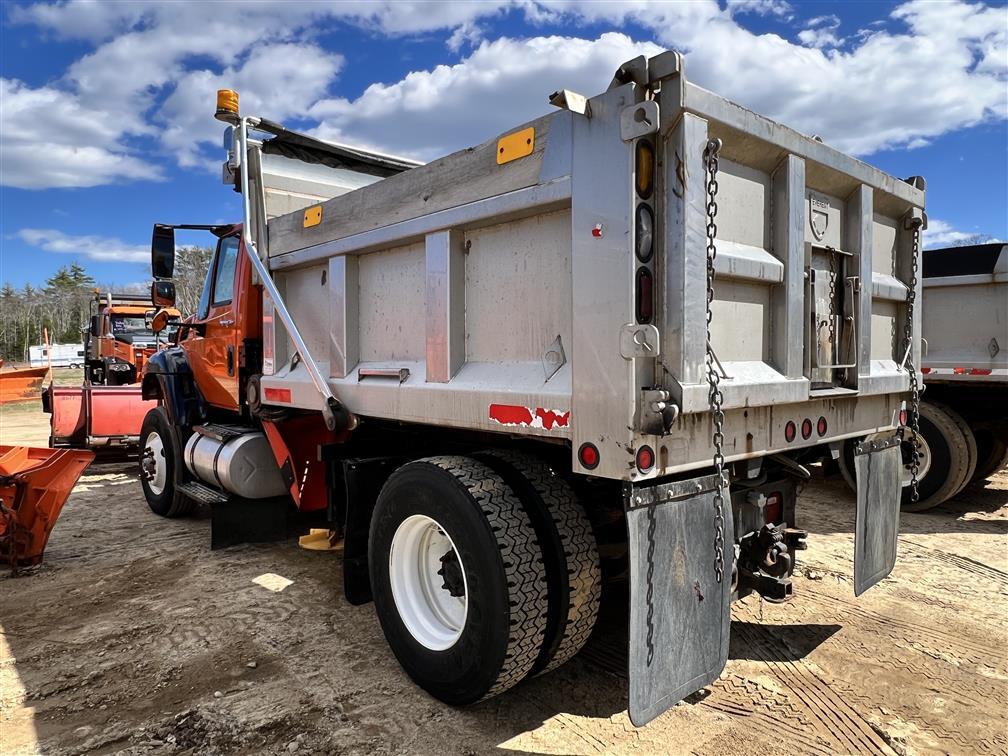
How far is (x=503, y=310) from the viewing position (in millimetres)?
2898

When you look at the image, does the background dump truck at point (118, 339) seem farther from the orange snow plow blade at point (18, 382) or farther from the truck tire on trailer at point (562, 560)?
the truck tire on trailer at point (562, 560)

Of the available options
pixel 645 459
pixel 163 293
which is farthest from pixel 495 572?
pixel 163 293

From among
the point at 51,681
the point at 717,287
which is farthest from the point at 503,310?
the point at 51,681

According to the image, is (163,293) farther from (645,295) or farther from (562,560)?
(645,295)

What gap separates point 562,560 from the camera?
270cm

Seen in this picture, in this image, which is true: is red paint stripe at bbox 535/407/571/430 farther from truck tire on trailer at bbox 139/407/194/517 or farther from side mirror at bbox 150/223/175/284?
truck tire on trailer at bbox 139/407/194/517

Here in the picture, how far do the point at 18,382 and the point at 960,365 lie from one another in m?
14.4

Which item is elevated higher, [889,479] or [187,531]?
[889,479]

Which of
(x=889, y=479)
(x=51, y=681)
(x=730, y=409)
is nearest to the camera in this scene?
(x=730, y=409)

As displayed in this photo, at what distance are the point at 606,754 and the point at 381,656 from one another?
4.30 feet

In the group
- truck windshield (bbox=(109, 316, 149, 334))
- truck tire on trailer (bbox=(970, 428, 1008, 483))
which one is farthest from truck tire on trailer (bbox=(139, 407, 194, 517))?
truck windshield (bbox=(109, 316, 149, 334))

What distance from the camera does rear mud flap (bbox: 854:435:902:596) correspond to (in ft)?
11.9

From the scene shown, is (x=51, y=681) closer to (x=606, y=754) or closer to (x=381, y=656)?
(x=381, y=656)

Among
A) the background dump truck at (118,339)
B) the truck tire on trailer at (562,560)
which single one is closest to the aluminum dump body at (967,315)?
the truck tire on trailer at (562,560)
